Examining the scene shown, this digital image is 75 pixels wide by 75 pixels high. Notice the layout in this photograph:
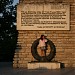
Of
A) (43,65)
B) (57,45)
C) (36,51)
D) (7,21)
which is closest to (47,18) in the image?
(57,45)

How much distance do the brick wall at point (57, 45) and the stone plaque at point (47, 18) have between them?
23 centimetres

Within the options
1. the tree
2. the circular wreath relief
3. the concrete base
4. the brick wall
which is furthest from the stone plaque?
the tree

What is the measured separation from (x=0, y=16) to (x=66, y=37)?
16.1 m

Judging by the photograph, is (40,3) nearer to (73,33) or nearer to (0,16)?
(73,33)

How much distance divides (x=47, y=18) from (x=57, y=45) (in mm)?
1285

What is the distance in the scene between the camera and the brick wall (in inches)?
660

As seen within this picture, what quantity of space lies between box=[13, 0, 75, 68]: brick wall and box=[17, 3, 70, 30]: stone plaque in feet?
0.75

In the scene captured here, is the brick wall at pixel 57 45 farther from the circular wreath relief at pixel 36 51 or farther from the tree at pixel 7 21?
the tree at pixel 7 21

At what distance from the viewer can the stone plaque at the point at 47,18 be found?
16.8 meters

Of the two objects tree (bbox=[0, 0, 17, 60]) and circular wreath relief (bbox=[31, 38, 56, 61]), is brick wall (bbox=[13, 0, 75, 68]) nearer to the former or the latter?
circular wreath relief (bbox=[31, 38, 56, 61])

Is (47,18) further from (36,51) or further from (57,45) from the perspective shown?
(36,51)

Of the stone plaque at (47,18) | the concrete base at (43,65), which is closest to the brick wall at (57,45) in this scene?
the stone plaque at (47,18)

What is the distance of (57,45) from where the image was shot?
55.1ft

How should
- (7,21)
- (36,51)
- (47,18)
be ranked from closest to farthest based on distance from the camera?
(36,51)
(47,18)
(7,21)
